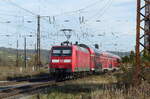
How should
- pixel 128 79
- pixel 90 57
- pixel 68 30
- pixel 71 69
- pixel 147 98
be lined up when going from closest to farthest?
pixel 147 98 < pixel 128 79 < pixel 71 69 < pixel 68 30 < pixel 90 57

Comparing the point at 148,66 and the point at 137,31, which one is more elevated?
the point at 137,31

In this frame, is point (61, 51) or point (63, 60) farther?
point (61, 51)

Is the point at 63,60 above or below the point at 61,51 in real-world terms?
below

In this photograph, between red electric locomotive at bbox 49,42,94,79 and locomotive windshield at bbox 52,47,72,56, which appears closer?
red electric locomotive at bbox 49,42,94,79

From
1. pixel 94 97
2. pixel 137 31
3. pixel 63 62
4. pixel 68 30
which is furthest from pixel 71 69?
pixel 94 97

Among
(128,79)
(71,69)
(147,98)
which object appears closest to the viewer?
(147,98)

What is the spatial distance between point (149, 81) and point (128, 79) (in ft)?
5.52

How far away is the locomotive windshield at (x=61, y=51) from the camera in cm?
2905

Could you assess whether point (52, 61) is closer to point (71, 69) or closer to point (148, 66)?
point (71, 69)

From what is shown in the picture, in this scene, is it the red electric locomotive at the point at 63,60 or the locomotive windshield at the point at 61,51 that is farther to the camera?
the locomotive windshield at the point at 61,51

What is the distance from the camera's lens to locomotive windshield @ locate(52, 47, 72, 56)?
95.3ft

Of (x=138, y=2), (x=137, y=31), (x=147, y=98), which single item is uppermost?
(x=138, y=2)

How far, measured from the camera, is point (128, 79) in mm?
19688

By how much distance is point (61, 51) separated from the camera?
29.1m
